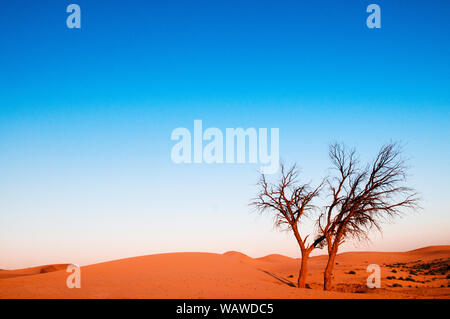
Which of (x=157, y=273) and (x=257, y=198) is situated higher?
(x=257, y=198)

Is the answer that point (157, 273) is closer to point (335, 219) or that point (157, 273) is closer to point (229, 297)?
point (229, 297)

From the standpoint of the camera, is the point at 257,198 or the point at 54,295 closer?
the point at 54,295

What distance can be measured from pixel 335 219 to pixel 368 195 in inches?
96.8

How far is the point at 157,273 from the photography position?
28.1 meters

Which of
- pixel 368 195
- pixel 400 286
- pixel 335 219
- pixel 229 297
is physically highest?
pixel 368 195
